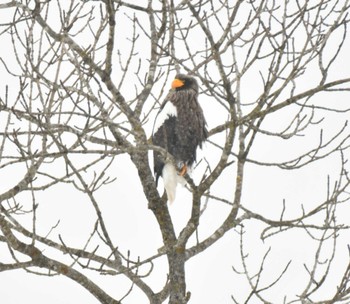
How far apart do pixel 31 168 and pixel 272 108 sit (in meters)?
1.34

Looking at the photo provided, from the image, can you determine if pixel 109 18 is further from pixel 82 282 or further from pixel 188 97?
pixel 188 97

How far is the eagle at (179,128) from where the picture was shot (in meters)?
5.39

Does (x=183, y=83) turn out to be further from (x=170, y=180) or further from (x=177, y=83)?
(x=170, y=180)

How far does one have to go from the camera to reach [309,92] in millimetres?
3139

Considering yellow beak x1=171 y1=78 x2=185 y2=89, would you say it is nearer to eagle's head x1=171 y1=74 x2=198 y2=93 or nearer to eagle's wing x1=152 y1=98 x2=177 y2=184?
eagle's head x1=171 y1=74 x2=198 y2=93

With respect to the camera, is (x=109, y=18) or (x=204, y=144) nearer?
(x=109, y=18)

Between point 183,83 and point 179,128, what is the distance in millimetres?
469

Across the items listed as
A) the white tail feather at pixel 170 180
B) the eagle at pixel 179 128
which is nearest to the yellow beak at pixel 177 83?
the eagle at pixel 179 128

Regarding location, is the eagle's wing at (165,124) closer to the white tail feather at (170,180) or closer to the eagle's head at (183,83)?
the white tail feather at (170,180)

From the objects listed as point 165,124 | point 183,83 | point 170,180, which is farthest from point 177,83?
point 170,180

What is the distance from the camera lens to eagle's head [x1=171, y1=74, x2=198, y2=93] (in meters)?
5.61

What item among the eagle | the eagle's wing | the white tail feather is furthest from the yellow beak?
the white tail feather

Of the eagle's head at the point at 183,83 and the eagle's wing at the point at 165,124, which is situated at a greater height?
the eagle's head at the point at 183,83

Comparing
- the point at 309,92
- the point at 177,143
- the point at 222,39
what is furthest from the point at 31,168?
the point at 177,143
